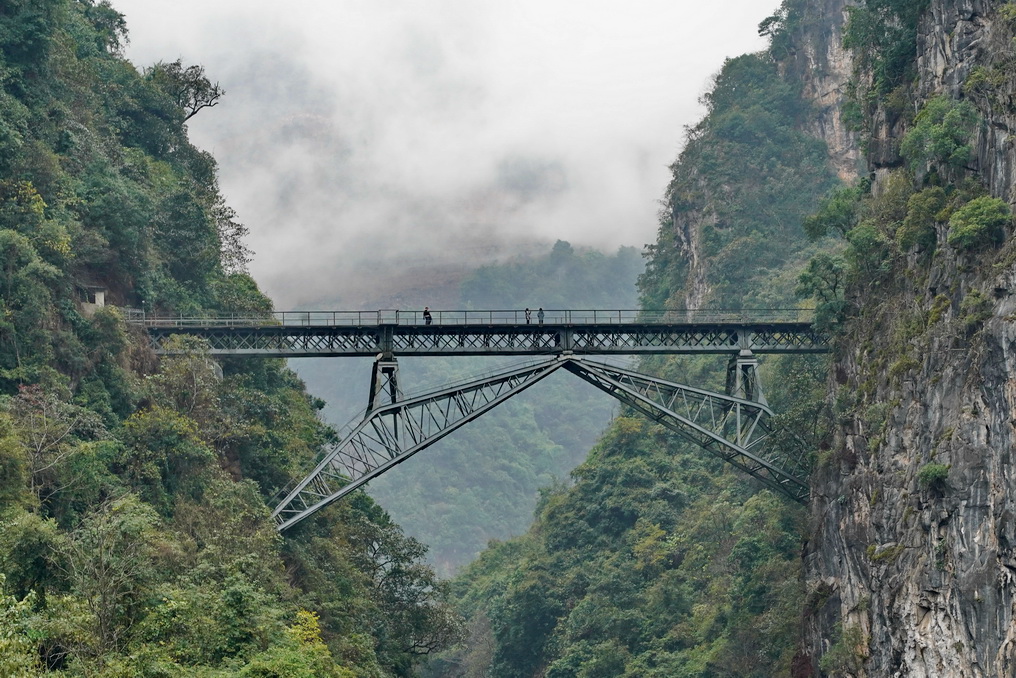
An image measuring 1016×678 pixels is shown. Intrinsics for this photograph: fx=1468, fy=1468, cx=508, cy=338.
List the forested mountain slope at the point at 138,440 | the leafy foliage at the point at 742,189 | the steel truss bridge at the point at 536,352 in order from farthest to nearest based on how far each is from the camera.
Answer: the leafy foliage at the point at 742,189 → the steel truss bridge at the point at 536,352 → the forested mountain slope at the point at 138,440

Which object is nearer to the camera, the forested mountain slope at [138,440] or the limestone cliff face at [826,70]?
the forested mountain slope at [138,440]

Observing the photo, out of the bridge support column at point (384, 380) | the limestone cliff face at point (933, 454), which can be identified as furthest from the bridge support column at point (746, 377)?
the bridge support column at point (384, 380)

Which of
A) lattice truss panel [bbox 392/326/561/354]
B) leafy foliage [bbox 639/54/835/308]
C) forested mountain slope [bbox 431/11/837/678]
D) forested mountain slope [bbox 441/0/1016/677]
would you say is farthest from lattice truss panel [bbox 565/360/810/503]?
leafy foliage [bbox 639/54/835/308]

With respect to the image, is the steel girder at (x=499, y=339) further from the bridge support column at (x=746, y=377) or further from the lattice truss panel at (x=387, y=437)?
the lattice truss panel at (x=387, y=437)

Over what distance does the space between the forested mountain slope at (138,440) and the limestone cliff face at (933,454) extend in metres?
15.9

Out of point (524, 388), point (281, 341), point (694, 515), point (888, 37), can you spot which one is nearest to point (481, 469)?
point (694, 515)

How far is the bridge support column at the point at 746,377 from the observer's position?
2112 inches

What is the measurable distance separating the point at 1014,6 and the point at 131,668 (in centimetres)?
3028

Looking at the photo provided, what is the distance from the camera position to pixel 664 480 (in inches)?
3172

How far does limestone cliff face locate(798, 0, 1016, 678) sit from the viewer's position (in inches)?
1503

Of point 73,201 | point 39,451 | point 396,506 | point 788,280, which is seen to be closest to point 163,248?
point 73,201

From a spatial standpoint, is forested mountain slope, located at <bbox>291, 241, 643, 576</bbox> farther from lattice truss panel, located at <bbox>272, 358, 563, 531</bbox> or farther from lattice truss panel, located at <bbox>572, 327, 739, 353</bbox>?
lattice truss panel, located at <bbox>272, 358, 563, 531</bbox>

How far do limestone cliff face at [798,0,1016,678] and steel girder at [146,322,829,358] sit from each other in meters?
3.81

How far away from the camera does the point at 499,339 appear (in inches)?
2101
